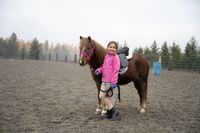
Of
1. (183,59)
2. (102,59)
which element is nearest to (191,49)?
(183,59)

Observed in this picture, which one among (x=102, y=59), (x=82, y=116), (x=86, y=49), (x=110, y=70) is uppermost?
(x=86, y=49)

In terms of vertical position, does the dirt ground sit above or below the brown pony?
below

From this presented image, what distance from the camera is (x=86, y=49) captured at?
Result: 18.1ft

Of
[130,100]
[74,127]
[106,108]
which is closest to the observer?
[74,127]

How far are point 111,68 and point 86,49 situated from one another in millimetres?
669

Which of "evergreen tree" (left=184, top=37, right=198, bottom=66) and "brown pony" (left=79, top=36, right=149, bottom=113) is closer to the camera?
"brown pony" (left=79, top=36, right=149, bottom=113)

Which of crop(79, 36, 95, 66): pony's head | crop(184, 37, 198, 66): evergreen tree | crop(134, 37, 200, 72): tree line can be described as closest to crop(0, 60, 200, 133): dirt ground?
crop(79, 36, 95, 66): pony's head

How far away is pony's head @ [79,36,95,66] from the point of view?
5.40 m

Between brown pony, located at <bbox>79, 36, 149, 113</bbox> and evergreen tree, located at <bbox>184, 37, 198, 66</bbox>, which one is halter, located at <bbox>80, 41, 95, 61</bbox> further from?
evergreen tree, located at <bbox>184, 37, 198, 66</bbox>

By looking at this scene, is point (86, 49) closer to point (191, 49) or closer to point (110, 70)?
point (110, 70)

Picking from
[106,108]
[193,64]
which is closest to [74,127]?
[106,108]

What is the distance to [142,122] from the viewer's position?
553cm

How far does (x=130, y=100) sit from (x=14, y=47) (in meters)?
68.6

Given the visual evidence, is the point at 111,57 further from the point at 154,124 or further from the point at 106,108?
the point at 154,124
